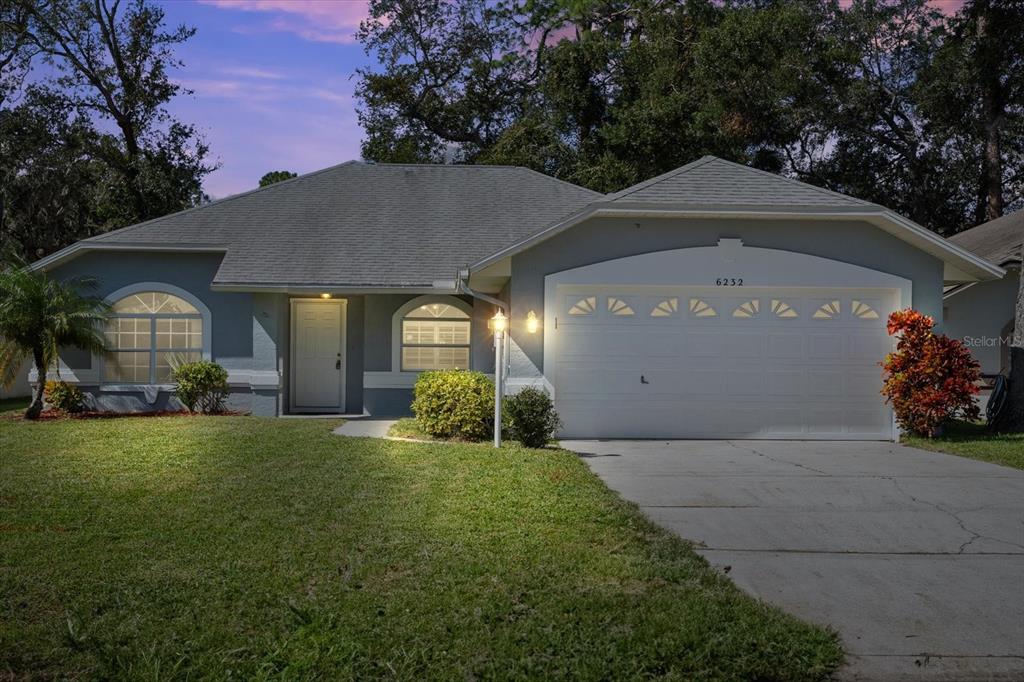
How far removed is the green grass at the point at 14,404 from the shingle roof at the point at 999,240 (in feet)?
69.4

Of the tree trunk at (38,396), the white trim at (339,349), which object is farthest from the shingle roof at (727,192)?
the tree trunk at (38,396)

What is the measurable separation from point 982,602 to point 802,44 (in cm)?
2611

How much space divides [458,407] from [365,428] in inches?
105

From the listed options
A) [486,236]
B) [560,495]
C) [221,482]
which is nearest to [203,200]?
[486,236]

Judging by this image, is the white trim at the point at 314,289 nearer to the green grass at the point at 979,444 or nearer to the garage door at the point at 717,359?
the garage door at the point at 717,359

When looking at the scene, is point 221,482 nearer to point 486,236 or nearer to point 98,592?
point 98,592

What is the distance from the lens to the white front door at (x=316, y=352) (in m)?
17.8

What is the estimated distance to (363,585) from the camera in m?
5.84

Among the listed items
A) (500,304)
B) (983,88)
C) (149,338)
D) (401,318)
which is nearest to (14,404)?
(149,338)

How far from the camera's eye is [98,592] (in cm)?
563

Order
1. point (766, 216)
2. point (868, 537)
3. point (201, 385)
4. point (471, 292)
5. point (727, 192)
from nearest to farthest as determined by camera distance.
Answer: point (868, 537) < point (766, 216) < point (727, 192) < point (471, 292) < point (201, 385)

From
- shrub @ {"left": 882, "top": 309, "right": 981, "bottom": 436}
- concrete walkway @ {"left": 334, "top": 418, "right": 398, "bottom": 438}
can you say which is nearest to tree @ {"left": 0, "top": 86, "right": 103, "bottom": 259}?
concrete walkway @ {"left": 334, "top": 418, "right": 398, "bottom": 438}

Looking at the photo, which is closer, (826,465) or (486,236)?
(826,465)

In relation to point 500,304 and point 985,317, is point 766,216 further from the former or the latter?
point 985,317
